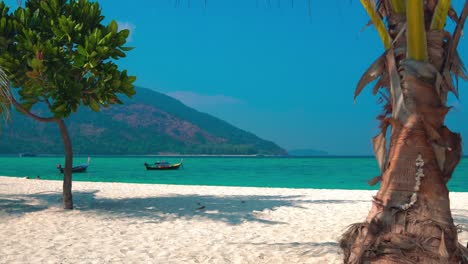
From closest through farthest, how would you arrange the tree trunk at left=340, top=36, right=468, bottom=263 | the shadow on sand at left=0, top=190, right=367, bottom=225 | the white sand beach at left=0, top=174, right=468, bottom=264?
1. the tree trunk at left=340, top=36, right=468, bottom=263
2. the white sand beach at left=0, top=174, right=468, bottom=264
3. the shadow on sand at left=0, top=190, right=367, bottom=225

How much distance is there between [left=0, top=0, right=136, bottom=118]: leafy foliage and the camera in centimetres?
879

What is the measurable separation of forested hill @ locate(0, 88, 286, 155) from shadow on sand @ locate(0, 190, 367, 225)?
11520 cm

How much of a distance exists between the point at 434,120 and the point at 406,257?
1052 millimetres

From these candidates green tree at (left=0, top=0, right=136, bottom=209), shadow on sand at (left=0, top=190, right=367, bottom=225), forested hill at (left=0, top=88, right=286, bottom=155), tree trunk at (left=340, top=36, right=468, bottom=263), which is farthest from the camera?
forested hill at (left=0, top=88, right=286, bottom=155)

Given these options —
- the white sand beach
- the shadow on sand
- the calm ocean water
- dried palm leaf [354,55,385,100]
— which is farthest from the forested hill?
dried palm leaf [354,55,385,100]

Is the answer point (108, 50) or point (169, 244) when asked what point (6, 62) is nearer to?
point (108, 50)

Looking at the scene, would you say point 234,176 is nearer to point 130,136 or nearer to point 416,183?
point 416,183

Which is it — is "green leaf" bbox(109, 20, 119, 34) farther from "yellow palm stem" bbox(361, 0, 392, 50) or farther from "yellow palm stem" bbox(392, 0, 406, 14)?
"yellow palm stem" bbox(392, 0, 406, 14)

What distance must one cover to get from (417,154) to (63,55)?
8415 millimetres

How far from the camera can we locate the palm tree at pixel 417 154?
9.78 feet

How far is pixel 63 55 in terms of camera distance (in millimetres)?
9250

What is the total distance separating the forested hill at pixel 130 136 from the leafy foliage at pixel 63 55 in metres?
118

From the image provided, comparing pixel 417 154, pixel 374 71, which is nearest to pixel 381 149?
pixel 417 154

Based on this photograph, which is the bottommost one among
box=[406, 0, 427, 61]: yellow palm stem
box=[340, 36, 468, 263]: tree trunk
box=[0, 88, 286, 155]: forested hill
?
box=[340, 36, 468, 263]: tree trunk
